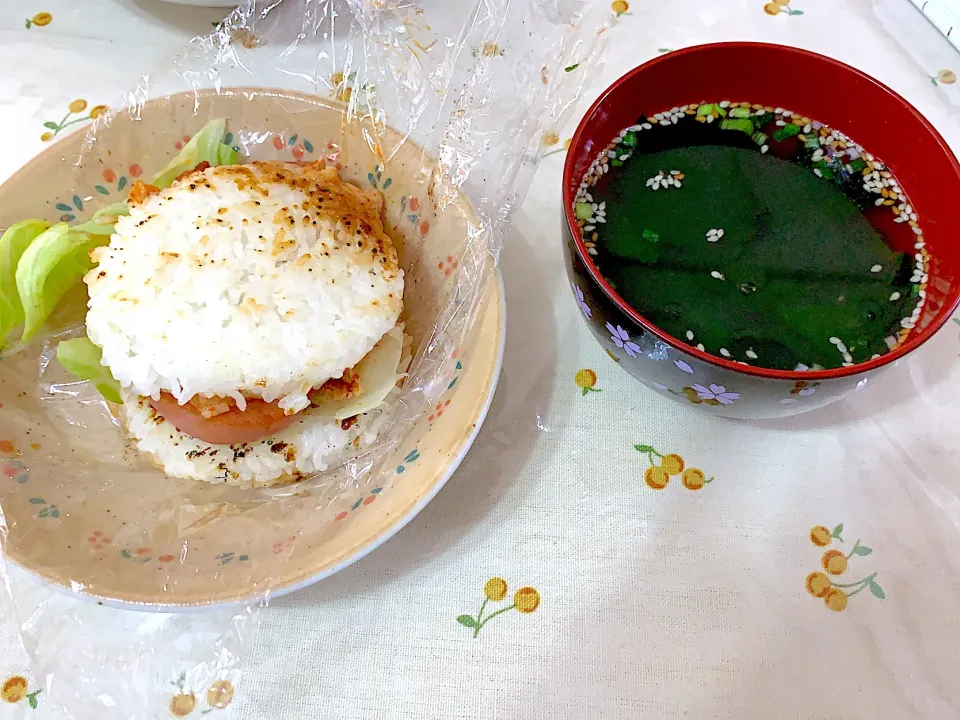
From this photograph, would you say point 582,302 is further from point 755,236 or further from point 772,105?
point 772,105

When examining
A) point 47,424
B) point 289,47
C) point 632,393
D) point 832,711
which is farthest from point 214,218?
point 832,711

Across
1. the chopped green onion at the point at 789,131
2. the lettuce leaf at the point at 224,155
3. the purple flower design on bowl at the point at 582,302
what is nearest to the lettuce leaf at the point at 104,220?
the lettuce leaf at the point at 224,155

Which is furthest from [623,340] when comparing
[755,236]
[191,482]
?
[191,482]

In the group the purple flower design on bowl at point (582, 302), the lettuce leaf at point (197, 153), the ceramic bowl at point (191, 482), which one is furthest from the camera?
the lettuce leaf at point (197, 153)

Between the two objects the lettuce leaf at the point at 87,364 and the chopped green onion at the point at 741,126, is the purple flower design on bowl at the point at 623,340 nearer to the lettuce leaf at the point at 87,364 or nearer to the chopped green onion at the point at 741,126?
the chopped green onion at the point at 741,126

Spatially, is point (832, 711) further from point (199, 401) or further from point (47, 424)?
point (47, 424)

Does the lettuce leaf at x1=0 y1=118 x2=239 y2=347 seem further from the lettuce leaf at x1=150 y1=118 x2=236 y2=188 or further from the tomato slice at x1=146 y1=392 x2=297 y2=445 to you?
the tomato slice at x1=146 y1=392 x2=297 y2=445
